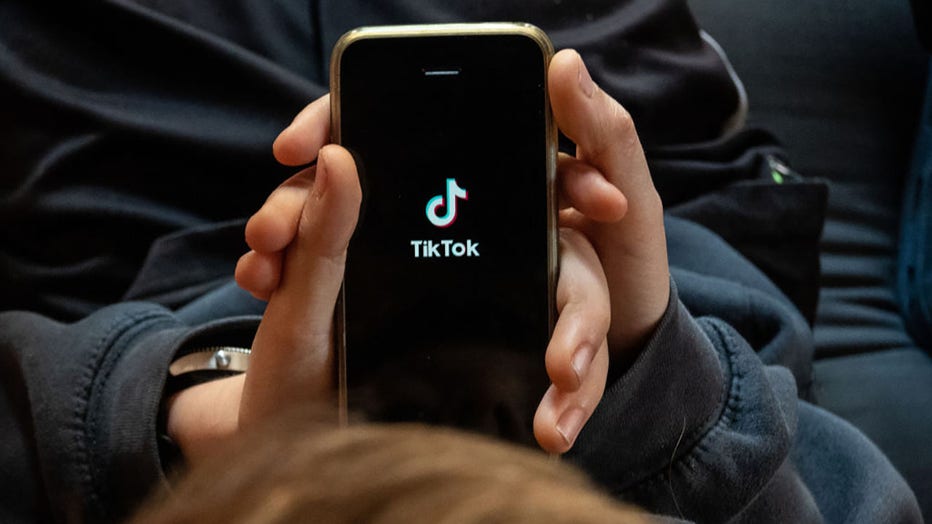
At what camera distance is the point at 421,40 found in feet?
1.25

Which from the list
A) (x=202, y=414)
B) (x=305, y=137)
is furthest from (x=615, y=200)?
(x=202, y=414)

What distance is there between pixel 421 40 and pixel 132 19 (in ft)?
0.99

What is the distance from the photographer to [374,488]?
245 mm

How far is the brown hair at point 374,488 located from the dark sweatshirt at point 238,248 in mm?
169

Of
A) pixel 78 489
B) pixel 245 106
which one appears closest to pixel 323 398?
pixel 78 489

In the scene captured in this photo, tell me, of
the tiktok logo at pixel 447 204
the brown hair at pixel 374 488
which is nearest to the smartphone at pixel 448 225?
the tiktok logo at pixel 447 204

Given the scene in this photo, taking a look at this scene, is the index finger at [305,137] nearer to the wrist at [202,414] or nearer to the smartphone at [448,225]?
the smartphone at [448,225]

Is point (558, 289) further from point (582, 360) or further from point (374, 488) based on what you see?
point (374, 488)

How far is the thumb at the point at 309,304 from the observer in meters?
0.35

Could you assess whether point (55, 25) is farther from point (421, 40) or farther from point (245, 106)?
point (421, 40)

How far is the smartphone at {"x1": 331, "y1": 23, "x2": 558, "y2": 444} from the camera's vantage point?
0.38 m

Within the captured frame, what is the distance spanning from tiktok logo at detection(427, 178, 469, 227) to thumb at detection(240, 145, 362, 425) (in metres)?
0.04

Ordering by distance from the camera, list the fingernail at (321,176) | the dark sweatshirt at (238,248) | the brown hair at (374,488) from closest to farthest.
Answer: the brown hair at (374,488), the fingernail at (321,176), the dark sweatshirt at (238,248)

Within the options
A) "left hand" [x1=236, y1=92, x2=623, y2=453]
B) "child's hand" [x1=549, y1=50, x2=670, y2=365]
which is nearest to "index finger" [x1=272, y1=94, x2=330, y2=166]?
"left hand" [x1=236, y1=92, x2=623, y2=453]
